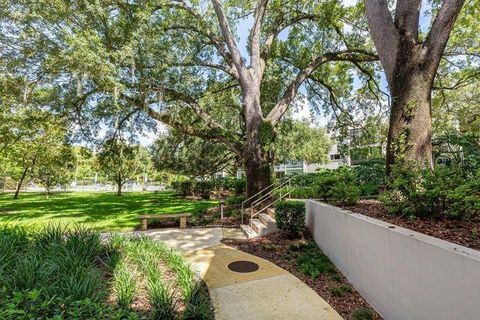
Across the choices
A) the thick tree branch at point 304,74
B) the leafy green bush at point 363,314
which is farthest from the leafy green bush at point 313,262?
the thick tree branch at point 304,74

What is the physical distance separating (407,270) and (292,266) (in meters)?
2.45

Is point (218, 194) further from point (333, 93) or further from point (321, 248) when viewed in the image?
point (321, 248)

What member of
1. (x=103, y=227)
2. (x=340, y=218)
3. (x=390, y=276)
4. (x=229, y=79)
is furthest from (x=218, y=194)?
(x=390, y=276)

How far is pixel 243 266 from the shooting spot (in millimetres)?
4887

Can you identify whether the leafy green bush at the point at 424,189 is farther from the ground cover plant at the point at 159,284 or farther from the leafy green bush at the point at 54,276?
the leafy green bush at the point at 54,276

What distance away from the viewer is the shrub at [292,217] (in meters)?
6.27

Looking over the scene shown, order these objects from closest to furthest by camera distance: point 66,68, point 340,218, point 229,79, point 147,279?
point 147,279
point 340,218
point 66,68
point 229,79

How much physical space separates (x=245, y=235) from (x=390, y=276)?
182 inches

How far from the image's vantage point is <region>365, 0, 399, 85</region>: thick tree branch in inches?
212

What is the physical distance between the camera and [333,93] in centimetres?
1330

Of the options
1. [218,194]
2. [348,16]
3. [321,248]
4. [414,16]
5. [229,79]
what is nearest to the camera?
[414,16]

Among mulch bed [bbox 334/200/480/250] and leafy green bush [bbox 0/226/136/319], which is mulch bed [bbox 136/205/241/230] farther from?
mulch bed [bbox 334/200/480/250]

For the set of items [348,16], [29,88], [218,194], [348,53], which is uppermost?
[348,16]

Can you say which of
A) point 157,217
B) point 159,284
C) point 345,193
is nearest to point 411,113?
point 345,193
